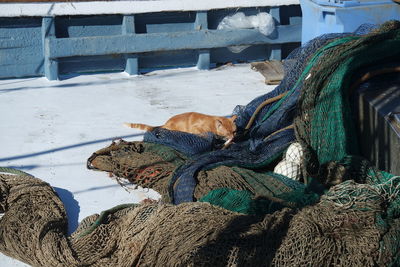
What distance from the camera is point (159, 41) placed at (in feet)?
27.6

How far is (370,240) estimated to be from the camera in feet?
14.7

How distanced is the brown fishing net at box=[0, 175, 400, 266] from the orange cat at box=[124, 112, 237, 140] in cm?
142

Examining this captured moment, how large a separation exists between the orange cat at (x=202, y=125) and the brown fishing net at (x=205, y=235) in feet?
4.65

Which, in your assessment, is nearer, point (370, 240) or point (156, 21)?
point (370, 240)

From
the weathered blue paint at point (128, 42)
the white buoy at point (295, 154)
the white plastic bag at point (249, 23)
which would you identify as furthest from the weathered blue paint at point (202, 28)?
the white buoy at point (295, 154)

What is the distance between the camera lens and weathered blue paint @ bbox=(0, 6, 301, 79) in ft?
26.6

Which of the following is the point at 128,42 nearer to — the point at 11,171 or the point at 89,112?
the point at 89,112

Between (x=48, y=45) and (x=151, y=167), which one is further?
(x=48, y=45)

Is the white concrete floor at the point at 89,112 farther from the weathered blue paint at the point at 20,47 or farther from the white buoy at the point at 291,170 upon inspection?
the white buoy at the point at 291,170

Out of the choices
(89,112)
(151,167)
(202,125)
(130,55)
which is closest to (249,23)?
(130,55)

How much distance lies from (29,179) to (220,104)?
2.53m

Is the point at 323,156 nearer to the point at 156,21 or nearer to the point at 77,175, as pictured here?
the point at 77,175

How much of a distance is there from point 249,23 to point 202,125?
267 cm

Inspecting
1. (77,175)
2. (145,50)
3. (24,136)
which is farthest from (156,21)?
(77,175)
